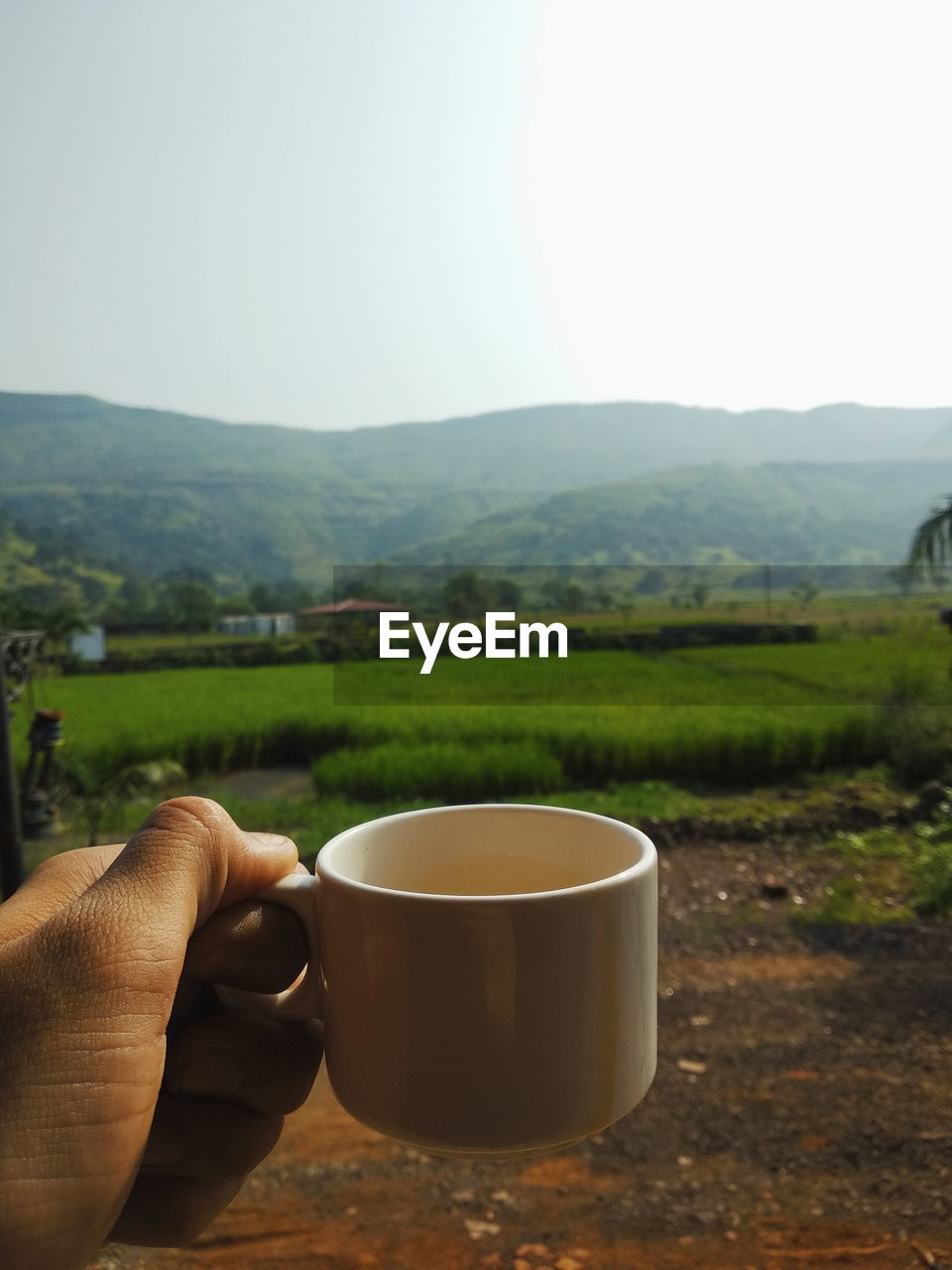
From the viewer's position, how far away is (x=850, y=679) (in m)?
6.25

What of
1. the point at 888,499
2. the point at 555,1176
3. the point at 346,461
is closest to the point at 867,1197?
the point at 555,1176

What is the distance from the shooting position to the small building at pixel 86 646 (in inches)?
317

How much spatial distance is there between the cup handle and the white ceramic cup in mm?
14

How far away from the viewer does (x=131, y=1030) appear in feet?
1.24

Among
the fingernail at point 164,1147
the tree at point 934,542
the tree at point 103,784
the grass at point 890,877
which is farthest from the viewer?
the tree at point 934,542

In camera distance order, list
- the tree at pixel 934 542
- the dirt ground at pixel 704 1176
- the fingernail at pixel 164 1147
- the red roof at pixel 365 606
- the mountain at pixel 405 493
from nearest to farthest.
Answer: the fingernail at pixel 164 1147, the dirt ground at pixel 704 1176, the tree at pixel 934 542, the red roof at pixel 365 606, the mountain at pixel 405 493

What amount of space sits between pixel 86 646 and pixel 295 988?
8457mm

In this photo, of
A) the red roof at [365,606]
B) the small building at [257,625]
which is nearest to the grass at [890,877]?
the red roof at [365,606]

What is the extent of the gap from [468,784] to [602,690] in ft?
6.55

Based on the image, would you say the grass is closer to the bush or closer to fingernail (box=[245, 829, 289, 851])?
the bush

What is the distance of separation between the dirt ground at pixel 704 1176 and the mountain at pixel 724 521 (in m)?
9.12

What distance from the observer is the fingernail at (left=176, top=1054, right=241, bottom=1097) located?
17.0 inches

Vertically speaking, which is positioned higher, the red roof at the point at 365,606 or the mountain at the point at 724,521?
the mountain at the point at 724,521

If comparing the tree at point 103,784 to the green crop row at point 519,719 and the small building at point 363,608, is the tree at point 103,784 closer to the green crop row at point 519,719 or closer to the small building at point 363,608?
the green crop row at point 519,719
